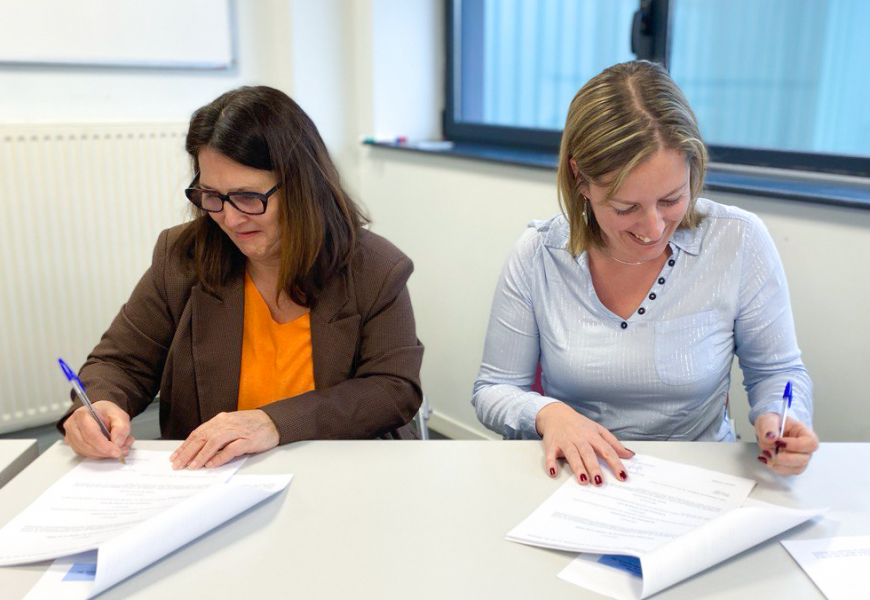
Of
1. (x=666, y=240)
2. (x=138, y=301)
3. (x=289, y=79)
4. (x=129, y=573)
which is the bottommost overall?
(x=129, y=573)

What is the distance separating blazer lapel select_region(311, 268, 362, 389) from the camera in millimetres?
1471

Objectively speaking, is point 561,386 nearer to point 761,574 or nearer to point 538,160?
point 761,574

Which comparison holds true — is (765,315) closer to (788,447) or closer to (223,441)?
(788,447)

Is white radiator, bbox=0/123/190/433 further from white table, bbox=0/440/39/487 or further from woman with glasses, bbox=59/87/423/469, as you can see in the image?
white table, bbox=0/440/39/487

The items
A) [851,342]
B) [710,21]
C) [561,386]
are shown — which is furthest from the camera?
[710,21]

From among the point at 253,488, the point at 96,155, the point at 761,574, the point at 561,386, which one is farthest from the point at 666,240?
the point at 96,155

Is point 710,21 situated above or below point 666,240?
above

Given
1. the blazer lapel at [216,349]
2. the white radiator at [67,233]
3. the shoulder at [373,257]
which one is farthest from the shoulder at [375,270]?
the white radiator at [67,233]

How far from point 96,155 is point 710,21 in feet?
6.45

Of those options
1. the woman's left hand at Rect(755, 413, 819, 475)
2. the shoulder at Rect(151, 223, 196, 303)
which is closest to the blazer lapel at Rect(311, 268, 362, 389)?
the shoulder at Rect(151, 223, 196, 303)

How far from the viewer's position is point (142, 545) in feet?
3.06

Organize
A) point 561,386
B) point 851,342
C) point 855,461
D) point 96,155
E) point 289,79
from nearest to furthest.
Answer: point 855,461, point 561,386, point 851,342, point 96,155, point 289,79

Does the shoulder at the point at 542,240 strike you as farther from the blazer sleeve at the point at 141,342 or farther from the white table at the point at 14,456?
the white table at the point at 14,456

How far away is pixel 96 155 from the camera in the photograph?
8.52ft
